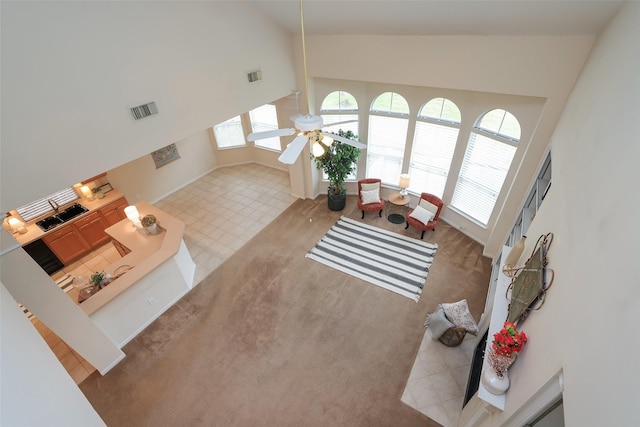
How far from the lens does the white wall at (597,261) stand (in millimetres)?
1241

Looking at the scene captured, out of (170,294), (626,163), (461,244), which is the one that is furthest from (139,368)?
(461,244)

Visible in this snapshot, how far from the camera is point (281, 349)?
4.87 meters

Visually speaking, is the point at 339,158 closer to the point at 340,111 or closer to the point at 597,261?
the point at 340,111

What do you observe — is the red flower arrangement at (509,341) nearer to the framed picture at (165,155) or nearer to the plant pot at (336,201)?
the plant pot at (336,201)

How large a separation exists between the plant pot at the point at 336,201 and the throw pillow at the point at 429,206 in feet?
6.32

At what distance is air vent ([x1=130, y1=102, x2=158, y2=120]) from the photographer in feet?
12.8

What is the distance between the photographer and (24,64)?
2945mm

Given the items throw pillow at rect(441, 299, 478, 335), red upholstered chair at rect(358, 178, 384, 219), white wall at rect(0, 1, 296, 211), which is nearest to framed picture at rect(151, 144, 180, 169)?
white wall at rect(0, 1, 296, 211)

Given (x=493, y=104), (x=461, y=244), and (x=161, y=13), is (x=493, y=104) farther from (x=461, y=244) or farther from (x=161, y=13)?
(x=161, y=13)

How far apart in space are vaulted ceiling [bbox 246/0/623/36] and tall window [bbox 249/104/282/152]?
343 centimetres

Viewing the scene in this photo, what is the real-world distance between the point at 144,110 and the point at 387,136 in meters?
5.18

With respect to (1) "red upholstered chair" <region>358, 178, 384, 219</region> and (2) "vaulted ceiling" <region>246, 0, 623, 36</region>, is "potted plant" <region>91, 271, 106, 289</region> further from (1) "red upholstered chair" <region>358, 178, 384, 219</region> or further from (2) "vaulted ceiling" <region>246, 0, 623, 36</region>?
(1) "red upholstered chair" <region>358, 178, 384, 219</region>

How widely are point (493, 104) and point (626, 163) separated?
435 centimetres

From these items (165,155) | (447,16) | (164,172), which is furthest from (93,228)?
(447,16)
